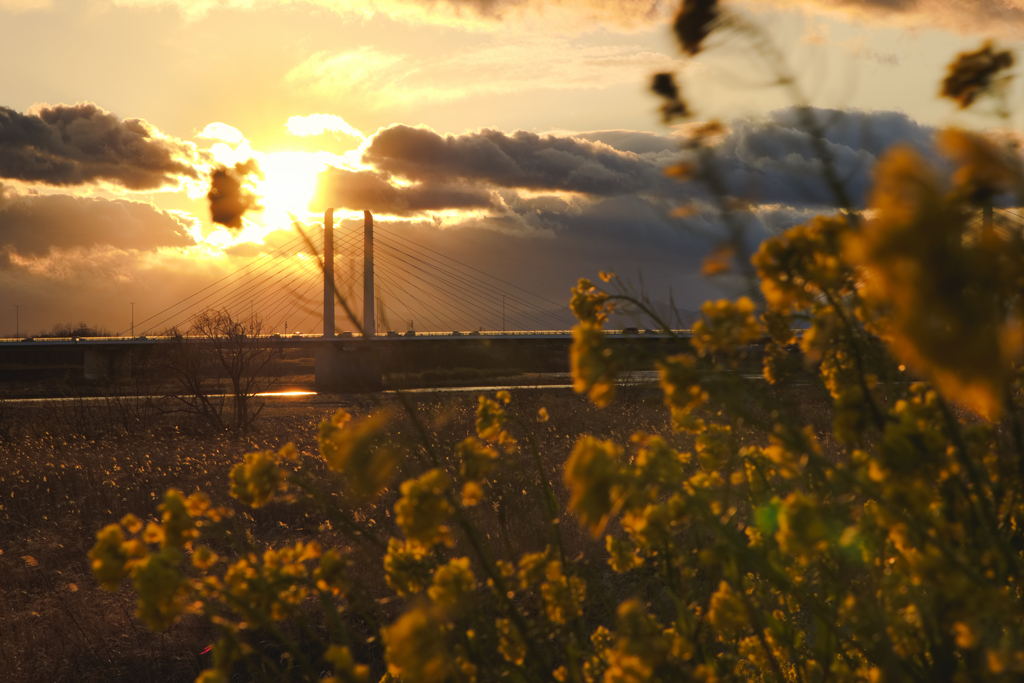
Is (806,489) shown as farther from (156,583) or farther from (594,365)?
(156,583)

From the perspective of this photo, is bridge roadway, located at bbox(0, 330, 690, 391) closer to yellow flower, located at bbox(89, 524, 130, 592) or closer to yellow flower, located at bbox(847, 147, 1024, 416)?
yellow flower, located at bbox(89, 524, 130, 592)

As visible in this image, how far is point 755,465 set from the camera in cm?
182

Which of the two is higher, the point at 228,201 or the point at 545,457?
the point at 228,201

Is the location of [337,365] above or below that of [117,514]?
below

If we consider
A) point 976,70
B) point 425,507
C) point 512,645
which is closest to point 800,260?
point 976,70

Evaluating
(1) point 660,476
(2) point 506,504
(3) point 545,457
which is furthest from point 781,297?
(3) point 545,457

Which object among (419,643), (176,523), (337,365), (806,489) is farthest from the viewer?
(337,365)

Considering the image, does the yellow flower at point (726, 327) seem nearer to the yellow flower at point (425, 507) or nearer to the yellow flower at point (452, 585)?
the yellow flower at point (425, 507)

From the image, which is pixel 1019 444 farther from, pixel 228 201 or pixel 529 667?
pixel 228 201

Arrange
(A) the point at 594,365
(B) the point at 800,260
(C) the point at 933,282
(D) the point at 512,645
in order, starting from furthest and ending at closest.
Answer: (D) the point at 512,645 → (B) the point at 800,260 → (A) the point at 594,365 → (C) the point at 933,282

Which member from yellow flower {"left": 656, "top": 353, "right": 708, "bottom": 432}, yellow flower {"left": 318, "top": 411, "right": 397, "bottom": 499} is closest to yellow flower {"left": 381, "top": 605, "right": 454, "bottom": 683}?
yellow flower {"left": 318, "top": 411, "right": 397, "bottom": 499}

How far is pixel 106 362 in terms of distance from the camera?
133 feet

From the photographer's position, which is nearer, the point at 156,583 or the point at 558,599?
the point at 156,583

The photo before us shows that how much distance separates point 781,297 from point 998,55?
604 mm
